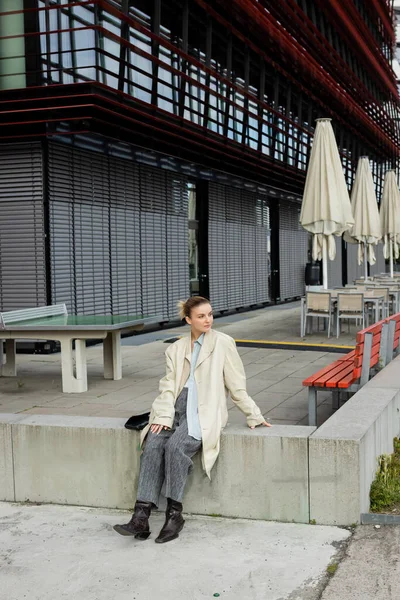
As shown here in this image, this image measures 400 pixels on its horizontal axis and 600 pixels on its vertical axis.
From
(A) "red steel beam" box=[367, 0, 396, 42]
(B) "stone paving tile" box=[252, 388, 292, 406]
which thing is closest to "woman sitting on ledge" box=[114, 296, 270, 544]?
(B) "stone paving tile" box=[252, 388, 292, 406]

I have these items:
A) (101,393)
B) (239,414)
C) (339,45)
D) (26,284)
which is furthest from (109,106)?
(339,45)

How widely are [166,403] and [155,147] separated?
10.8 metres

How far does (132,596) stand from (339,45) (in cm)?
2841

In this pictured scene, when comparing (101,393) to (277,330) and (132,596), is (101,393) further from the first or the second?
(277,330)

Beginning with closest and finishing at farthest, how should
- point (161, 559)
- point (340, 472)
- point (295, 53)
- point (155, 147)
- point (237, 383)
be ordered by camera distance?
point (161, 559) → point (340, 472) → point (237, 383) → point (155, 147) → point (295, 53)

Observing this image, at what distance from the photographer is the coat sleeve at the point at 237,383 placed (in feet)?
17.4

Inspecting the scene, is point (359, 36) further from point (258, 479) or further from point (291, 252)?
point (258, 479)

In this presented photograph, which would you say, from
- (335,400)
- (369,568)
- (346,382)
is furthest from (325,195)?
(369,568)

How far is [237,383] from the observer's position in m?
5.31

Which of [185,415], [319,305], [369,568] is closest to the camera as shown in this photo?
[369,568]

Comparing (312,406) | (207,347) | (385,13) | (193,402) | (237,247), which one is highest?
(385,13)

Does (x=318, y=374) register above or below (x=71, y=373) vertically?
above

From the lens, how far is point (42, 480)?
5629mm

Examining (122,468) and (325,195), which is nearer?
(122,468)
